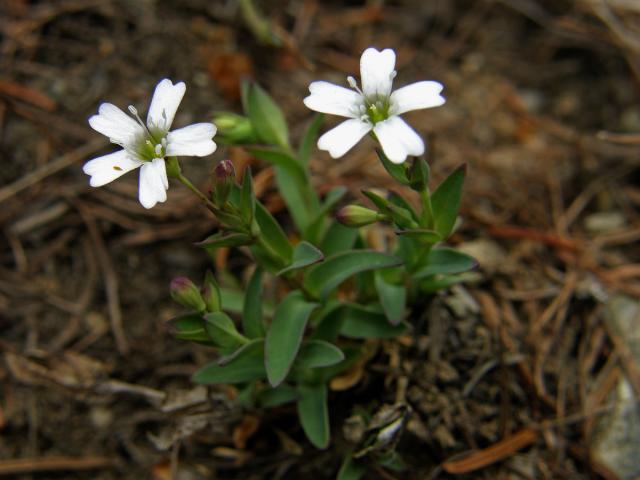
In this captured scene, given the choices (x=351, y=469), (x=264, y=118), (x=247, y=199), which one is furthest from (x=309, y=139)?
(x=351, y=469)

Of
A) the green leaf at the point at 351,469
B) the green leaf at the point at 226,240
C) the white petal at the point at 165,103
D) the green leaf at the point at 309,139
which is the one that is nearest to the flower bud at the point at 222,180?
the green leaf at the point at 226,240

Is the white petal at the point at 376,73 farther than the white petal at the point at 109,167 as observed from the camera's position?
Yes

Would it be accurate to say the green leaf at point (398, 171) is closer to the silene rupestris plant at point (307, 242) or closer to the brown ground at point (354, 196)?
the silene rupestris plant at point (307, 242)

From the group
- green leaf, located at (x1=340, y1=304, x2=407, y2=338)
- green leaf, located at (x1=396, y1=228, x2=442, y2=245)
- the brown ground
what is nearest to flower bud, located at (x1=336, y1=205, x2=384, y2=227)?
green leaf, located at (x1=396, y1=228, x2=442, y2=245)

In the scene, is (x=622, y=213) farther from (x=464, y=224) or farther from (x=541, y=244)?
(x=464, y=224)

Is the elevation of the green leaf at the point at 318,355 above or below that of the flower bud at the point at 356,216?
below

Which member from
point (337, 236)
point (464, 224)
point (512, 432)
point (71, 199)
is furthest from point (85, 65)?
point (512, 432)
